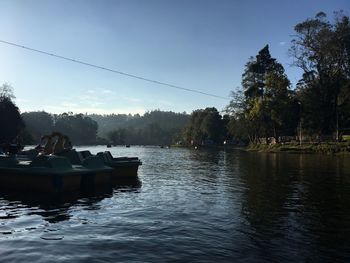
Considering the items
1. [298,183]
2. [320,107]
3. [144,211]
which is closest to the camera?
[144,211]

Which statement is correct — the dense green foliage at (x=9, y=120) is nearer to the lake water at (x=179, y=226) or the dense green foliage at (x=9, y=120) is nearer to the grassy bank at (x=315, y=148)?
the grassy bank at (x=315, y=148)

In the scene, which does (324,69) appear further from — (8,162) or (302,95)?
(8,162)

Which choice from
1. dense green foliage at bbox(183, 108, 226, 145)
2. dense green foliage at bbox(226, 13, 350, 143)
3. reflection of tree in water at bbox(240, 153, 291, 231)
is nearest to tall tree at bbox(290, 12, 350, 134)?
dense green foliage at bbox(226, 13, 350, 143)

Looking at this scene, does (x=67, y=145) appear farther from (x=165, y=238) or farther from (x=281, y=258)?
(x=281, y=258)

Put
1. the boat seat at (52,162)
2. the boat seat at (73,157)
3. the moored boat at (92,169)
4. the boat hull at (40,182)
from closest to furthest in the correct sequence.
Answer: the boat hull at (40,182) < the boat seat at (52,162) < the moored boat at (92,169) < the boat seat at (73,157)

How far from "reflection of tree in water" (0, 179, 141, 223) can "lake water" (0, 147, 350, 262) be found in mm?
42

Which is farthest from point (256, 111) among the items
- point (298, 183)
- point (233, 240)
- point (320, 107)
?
point (233, 240)

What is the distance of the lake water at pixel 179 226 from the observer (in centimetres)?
1084

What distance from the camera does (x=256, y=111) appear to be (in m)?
95.9

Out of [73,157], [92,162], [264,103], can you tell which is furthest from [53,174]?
[264,103]

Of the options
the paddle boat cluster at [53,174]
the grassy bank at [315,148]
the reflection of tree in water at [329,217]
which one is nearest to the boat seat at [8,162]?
the paddle boat cluster at [53,174]

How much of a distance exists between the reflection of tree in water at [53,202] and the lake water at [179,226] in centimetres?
4

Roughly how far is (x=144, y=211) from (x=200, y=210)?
7.57 ft

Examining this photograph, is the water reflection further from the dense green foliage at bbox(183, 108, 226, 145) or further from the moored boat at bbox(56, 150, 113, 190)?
the dense green foliage at bbox(183, 108, 226, 145)
